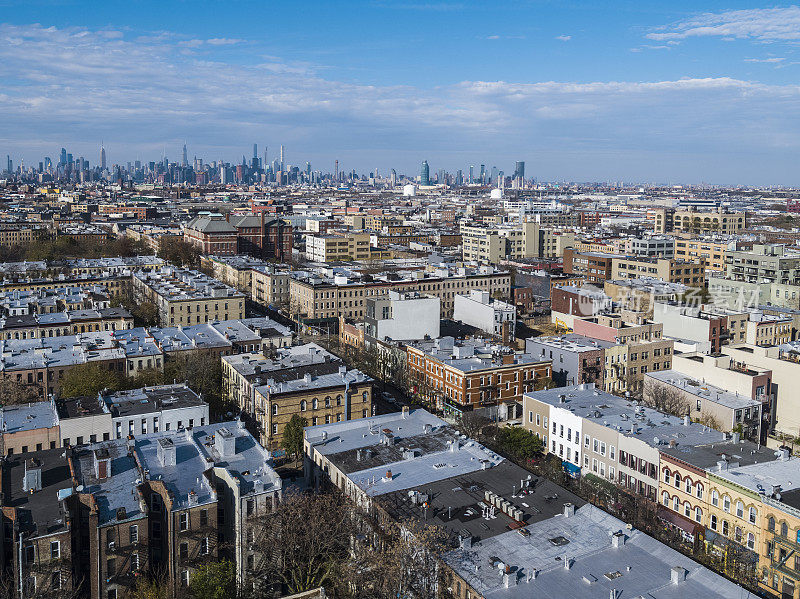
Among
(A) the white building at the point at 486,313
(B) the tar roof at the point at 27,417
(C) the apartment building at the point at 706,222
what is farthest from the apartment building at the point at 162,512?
(C) the apartment building at the point at 706,222

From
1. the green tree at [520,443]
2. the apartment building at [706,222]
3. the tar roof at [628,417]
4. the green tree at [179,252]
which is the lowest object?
the green tree at [520,443]

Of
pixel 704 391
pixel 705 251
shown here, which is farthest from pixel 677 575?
pixel 705 251

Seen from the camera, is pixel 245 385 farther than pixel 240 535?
Yes

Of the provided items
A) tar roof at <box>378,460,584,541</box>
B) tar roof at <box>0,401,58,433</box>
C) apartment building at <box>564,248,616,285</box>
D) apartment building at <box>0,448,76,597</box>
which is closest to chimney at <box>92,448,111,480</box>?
apartment building at <box>0,448,76,597</box>

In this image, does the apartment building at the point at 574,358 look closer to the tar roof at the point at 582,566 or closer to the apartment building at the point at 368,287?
the tar roof at the point at 582,566

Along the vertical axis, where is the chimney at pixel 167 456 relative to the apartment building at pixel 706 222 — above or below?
below

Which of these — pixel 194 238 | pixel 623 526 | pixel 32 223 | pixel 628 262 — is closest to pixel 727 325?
pixel 628 262

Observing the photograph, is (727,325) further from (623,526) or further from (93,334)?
(93,334)

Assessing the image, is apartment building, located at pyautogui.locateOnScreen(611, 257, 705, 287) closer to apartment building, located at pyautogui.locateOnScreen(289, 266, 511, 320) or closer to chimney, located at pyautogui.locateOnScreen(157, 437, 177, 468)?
apartment building, located at pyautogui.locateOnScreen(289, 266, 511, 320)
